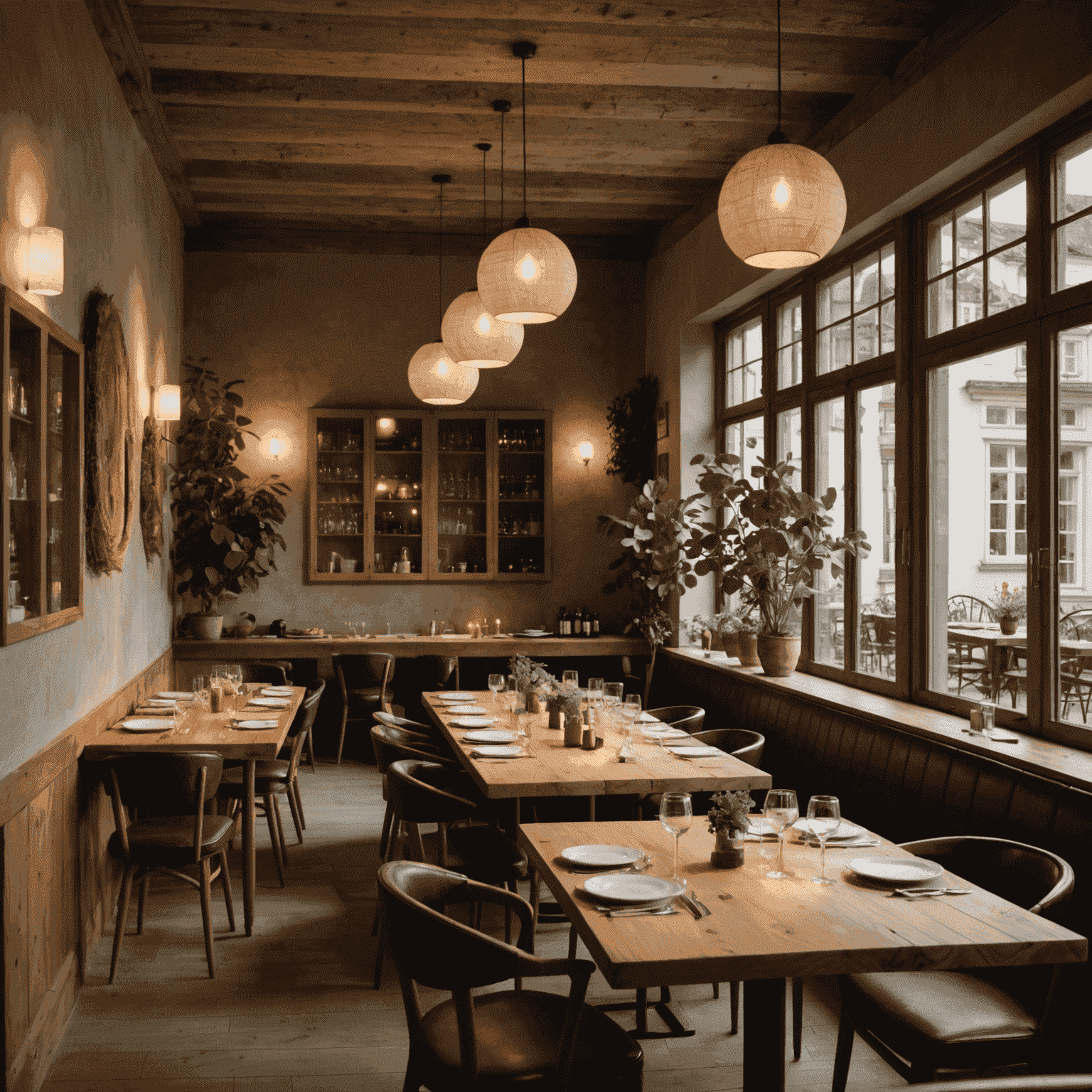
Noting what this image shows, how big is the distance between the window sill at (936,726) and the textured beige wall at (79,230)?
334 cm

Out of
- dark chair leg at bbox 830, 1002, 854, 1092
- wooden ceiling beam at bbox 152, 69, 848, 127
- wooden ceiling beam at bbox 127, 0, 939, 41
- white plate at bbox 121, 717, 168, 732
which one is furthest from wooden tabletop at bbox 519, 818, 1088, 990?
wooden ceiling beam at bbox 152, 69, 848, 127

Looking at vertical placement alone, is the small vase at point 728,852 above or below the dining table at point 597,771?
above

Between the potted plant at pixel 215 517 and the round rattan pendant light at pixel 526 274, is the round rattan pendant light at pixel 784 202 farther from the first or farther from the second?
the potted plant at pixel 215 517

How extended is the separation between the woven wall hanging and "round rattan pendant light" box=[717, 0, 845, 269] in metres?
2.90

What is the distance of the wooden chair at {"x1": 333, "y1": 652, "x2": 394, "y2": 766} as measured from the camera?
7902 mm

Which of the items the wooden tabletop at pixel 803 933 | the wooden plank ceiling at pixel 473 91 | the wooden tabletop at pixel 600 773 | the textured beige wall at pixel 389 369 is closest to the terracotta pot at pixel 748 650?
→ the wooden tabletop at pixel 600 773

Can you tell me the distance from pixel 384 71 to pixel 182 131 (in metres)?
1.64

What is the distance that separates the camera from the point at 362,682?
7934 mm

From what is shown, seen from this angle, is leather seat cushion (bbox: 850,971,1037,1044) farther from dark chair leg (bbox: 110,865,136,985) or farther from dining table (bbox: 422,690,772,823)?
dark chair leg (bbox: 110,865,136,985)

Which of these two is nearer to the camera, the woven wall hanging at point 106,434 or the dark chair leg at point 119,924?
the dark chair leg at point 119,924

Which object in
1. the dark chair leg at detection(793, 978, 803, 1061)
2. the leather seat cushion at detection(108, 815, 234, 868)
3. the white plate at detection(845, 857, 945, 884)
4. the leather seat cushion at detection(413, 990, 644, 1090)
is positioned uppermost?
the white plate at detection(845, 857, 945, 884)

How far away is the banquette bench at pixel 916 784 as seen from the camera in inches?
126

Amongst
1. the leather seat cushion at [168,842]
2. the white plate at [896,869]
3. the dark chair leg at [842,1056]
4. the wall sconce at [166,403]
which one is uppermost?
the wall sconce at [166,403]

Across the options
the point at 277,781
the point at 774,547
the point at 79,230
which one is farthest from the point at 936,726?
the point at 79,230
